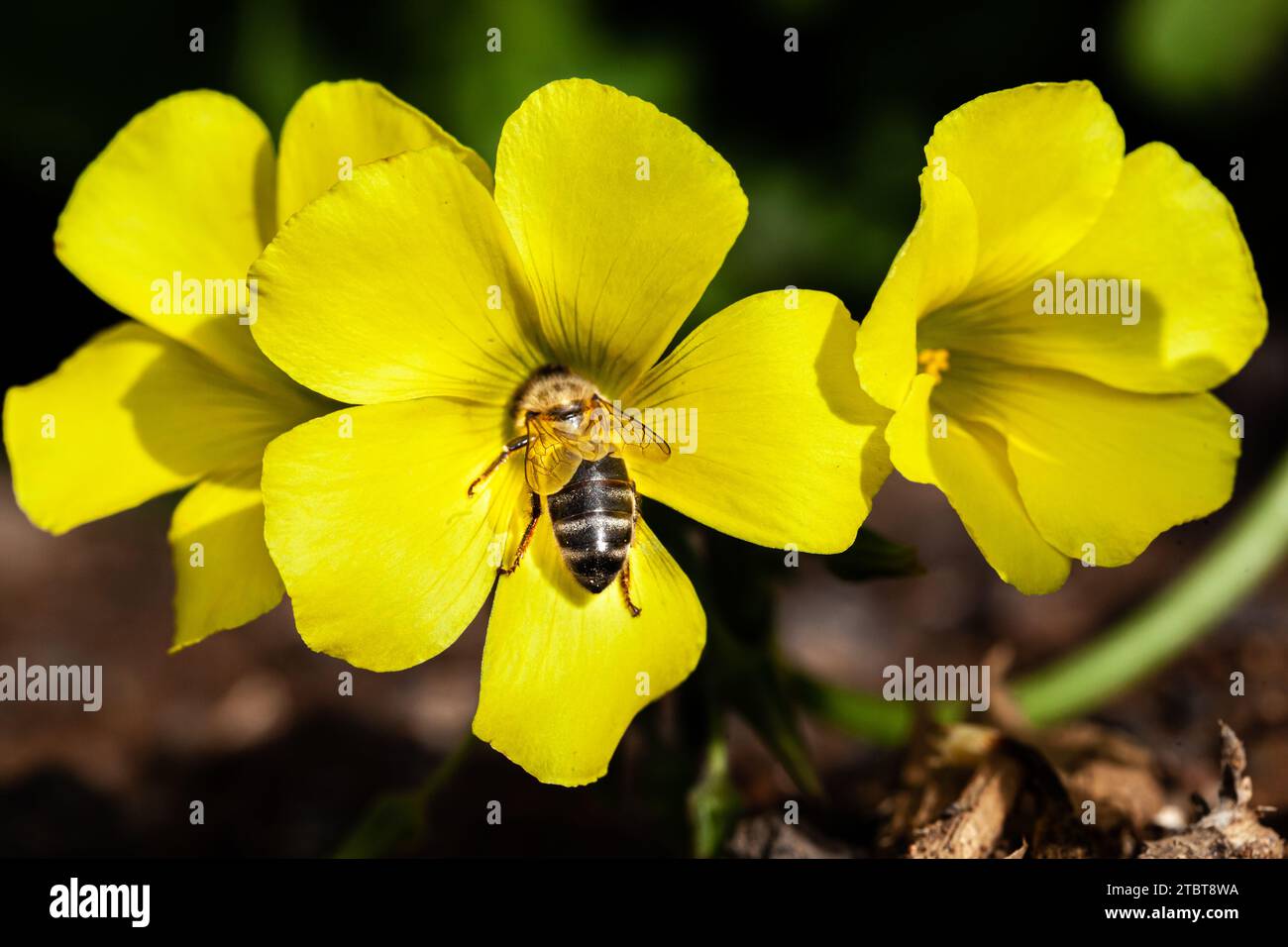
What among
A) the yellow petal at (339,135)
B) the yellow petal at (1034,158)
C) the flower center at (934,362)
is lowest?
the flower center at (934,362)

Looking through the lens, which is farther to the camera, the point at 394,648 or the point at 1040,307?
the point at 1040,307

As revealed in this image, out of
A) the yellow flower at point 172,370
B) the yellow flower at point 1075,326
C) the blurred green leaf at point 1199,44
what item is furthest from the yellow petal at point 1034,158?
the blurred green leaf at point 1199,44

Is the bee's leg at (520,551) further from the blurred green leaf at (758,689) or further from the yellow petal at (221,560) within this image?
the blurred green leaf at (758,689)

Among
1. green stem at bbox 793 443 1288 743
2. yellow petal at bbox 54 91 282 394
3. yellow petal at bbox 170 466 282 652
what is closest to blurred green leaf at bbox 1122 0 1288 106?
green stem at bbox 793 443 1288 743

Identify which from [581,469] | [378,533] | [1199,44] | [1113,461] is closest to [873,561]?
[1113,461]

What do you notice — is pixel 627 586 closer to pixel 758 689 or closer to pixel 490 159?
pixel 758 689
